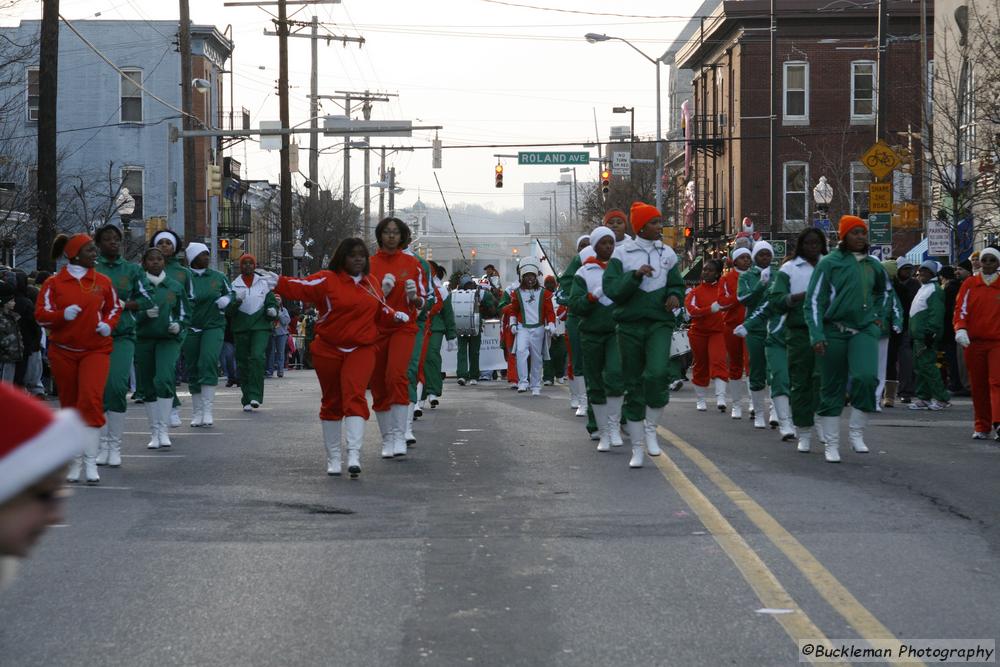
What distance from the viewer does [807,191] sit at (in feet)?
173

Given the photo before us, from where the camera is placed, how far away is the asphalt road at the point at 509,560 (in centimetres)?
614

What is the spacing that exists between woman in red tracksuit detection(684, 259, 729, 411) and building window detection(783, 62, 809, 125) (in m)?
34.8

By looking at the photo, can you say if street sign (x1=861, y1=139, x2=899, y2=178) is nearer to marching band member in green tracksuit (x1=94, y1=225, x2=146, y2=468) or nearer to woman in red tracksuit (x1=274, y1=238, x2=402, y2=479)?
woman in red tracksuit (x1=274, y1=238, x2=402, y2=479)

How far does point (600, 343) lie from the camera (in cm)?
1341

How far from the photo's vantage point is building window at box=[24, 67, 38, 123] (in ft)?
167

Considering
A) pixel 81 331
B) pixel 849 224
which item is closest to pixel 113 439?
pixel 81 331

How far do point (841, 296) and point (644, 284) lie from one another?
1.64m

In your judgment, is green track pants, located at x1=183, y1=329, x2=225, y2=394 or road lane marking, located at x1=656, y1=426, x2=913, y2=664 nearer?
road lane marking, located at x1=656, y1=426, x2=913, y2=664

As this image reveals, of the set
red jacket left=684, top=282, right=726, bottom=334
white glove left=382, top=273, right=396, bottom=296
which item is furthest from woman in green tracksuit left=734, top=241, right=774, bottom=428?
white glove left=382, top=273, right=396, bottom=296

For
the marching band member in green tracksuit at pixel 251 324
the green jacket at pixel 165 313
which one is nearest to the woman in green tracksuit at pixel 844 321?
the green jacket at pixel 165 313

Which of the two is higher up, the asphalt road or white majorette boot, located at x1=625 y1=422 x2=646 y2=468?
white majorette boot, located at x1=625 y1=422 x2=646 y2=468

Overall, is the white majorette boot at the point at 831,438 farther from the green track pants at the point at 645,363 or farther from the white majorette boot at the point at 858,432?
the green track pants at the point at 645,363

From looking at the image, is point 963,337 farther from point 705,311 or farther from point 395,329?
point 395,329

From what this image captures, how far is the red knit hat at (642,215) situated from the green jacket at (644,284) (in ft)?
0.49
